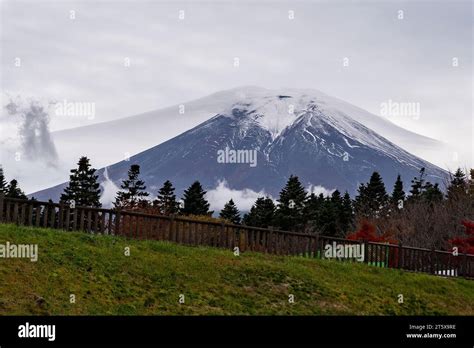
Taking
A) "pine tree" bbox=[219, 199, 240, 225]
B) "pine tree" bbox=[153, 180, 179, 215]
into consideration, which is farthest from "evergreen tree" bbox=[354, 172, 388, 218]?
"pine tree" bbox=[153, 180, 179, 215]

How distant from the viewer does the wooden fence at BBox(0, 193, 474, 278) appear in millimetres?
20641

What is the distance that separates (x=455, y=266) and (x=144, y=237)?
15.5 metres

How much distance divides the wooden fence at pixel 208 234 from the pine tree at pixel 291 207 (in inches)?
2131

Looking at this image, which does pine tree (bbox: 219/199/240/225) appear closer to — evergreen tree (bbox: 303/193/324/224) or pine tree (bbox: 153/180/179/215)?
pine tree (bbox: 153/180/179/215)

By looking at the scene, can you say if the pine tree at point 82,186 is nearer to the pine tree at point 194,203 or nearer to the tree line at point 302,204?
the tree line at point 302,204

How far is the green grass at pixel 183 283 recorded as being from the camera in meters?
15.8

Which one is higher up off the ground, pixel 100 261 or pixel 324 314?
pixel 100 261

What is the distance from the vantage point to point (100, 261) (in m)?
18.4

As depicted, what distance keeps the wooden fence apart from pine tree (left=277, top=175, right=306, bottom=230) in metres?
54.1

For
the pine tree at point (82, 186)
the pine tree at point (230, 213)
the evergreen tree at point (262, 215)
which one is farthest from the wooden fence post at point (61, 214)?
the pine tree at point (230, 213)

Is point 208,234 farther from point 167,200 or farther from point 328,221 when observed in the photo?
point 167,200

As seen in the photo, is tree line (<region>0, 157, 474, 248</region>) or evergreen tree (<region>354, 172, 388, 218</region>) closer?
tree line (<region>0, 157, 474, 248</region>)
